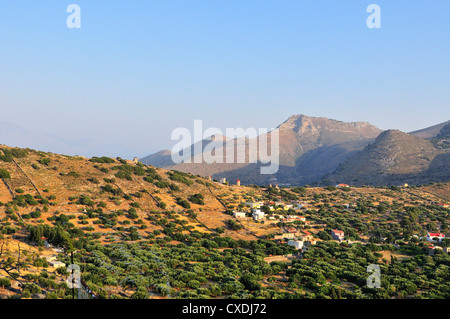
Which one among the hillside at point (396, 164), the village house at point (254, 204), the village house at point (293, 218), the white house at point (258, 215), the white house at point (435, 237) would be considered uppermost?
the hillside at point (396, 164)

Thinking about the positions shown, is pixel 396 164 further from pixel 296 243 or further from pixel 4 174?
pixel 4 174

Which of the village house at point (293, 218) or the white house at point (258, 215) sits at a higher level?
the white house at point (258, 215)

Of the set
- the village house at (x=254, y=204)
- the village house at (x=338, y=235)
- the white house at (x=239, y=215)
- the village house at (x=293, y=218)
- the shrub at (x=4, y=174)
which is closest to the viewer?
the shrub at (x=4, y=174)

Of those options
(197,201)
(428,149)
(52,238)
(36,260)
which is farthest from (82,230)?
(428,149)

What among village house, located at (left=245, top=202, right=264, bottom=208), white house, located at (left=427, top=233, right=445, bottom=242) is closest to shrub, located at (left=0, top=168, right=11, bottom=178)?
village house, located at (left=245, top=202, right=264, bottom=208)

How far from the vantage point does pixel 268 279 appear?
95.8 ft

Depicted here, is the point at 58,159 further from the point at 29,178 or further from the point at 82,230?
the point at 82,230

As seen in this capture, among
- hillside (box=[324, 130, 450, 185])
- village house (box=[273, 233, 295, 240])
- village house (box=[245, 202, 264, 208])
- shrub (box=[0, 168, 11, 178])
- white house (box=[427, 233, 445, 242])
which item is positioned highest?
hillside (box=[324, 130, 450, 185])

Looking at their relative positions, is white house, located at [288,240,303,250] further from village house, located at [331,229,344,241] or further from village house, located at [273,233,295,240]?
village house, located at [331,229,344,241]

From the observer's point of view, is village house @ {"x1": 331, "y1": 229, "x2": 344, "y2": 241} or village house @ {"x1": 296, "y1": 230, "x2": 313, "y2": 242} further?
village house @ {"x1": 331, "y1": 229, "x2": 344, "y2": 241}

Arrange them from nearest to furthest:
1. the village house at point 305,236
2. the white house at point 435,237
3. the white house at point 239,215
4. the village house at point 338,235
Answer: the village house at point 305,236 → the white house at point 435,237 → the village house at point 338,235 → the white house at point 239,215

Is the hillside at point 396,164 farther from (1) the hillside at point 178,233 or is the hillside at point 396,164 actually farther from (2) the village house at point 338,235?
(2) the village house at point 338,235

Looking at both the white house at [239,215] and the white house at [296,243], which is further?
the white house at [239,215]

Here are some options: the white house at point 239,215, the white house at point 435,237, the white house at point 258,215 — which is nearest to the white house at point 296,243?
the white house at point 258,215
